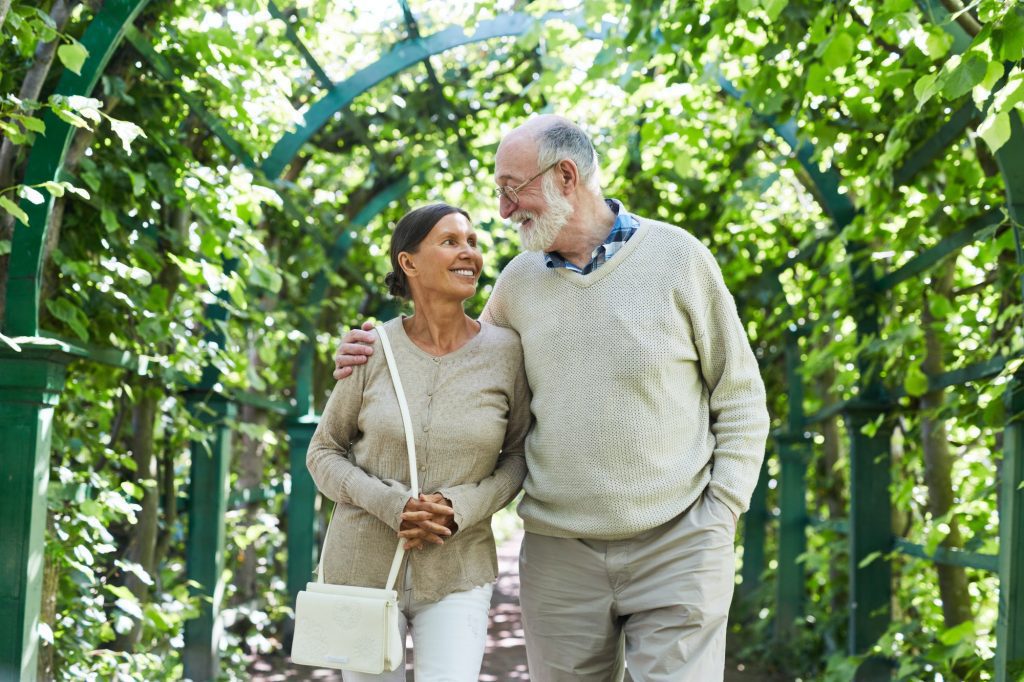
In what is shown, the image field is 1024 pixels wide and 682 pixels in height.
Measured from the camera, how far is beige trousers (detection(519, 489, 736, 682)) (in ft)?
9.43

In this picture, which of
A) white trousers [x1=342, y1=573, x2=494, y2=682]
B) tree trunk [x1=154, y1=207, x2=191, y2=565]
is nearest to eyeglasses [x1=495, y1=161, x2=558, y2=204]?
white trousers [x1=342, y1=573, x2=494, y2=682]

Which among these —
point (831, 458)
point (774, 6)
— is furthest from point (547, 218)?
point (831, 458)

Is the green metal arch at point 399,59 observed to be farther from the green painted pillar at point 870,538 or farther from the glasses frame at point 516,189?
the glasses frame at point 516,189

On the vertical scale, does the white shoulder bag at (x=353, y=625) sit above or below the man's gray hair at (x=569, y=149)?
below

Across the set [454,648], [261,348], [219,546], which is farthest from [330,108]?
[454,648]

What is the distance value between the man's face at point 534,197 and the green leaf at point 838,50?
1.21 metres

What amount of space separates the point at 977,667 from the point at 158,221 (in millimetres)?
3472

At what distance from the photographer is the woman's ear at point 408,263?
313cm

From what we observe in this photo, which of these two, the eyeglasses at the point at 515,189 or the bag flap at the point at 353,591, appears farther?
the eyeglasses at the point at 515,189

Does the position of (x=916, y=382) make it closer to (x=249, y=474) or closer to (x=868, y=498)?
(x=868, y=498)

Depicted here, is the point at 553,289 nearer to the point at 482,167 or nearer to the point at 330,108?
the point at 330,108

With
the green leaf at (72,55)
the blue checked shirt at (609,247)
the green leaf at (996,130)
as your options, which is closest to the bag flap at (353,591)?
the blue checked shirt at (609,247)

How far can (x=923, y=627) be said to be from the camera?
5.61 meters

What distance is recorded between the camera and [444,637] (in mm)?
→ 2902
